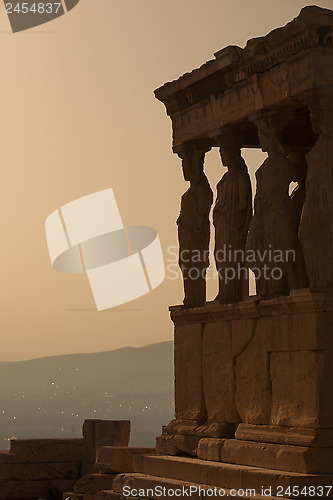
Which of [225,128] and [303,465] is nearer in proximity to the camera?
[303,465]

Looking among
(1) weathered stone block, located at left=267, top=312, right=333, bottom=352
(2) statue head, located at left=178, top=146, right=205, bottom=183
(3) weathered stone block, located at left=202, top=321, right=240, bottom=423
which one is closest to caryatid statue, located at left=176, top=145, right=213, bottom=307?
(2) statue head, located at left=178, top=146, right=205, bottom=183

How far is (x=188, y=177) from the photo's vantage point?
1459 centimetres

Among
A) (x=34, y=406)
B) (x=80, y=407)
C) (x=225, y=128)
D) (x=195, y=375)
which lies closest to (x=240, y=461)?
(x=195, y=375)

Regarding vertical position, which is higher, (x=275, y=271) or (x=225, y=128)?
(x=225, y=128)

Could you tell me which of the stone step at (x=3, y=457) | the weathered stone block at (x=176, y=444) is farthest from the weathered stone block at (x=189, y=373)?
the stone step at (x=3, y=457)

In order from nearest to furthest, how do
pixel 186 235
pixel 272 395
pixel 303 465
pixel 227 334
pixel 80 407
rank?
pixel 303 465
pixel 272 395
pixel 227 334
pixel 186 235
pixel 80 407

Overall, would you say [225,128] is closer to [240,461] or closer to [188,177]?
[188,177]

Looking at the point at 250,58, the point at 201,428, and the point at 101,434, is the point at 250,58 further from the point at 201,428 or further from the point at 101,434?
the point at 101,434

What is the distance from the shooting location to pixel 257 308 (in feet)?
41.1

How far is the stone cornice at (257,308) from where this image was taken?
38.1ft

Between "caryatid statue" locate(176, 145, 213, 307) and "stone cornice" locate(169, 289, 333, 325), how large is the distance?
269 millimetres

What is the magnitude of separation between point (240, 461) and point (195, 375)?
176cm

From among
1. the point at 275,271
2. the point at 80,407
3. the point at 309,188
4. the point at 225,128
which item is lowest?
the point at 80,407

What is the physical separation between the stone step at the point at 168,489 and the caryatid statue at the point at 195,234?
226 cm
